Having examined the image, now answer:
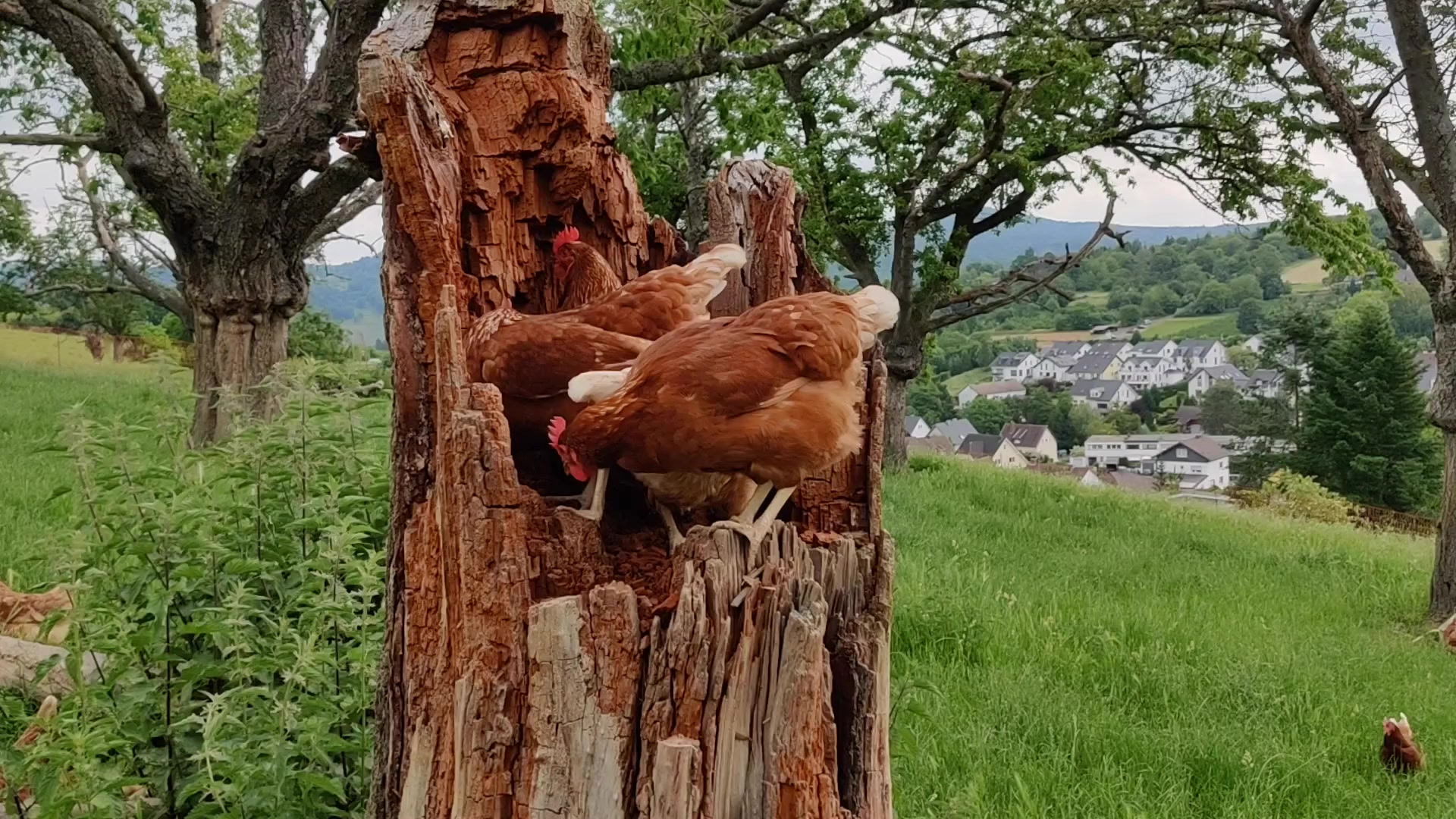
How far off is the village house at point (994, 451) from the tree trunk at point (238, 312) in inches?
408

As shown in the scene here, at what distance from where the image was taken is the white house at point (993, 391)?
3475 centimetres

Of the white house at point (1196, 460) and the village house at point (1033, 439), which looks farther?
the white house at point (1196, 460)

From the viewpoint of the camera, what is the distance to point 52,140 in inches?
400

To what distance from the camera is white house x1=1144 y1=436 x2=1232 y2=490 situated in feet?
99.7

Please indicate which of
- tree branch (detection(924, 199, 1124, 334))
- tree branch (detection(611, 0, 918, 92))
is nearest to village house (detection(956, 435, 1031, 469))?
tree branch (detection(924, 199, 1124, 334))

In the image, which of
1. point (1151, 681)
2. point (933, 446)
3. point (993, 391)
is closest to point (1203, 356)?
point (993, 391)

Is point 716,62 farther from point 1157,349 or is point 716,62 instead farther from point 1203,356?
point 1203,356

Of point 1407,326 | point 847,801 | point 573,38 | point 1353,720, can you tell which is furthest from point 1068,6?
point 1407,326

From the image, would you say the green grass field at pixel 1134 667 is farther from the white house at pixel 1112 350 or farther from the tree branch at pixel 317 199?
the white house at pixel 1112 350

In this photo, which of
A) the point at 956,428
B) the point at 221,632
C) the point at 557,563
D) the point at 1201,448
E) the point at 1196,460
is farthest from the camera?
the point at 1201,448

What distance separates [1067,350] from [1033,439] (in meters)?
10.8

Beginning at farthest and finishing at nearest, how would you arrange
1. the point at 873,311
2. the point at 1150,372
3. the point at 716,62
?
the point at 1150,372 < the point at 716,62 < the point at 873,311

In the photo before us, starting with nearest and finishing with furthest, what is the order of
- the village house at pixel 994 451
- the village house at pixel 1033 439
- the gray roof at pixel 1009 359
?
1. the village house at pixel 994 451
2. the village house at pixel 1033 439
3. the gray roof at pixel 1009 359

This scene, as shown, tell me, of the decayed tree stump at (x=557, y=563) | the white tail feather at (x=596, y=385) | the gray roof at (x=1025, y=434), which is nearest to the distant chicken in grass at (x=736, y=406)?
the white tail feather at (x=596, y=385)
